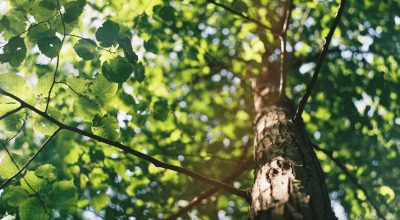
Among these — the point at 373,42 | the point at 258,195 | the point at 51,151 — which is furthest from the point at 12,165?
the point at 373,42

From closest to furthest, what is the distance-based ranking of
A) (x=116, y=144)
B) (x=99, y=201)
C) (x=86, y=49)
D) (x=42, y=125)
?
(x=116, y=144) < (x=86, y=49) < (x=42, y=125) < (x=99, y=201)

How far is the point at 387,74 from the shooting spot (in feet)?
12.2

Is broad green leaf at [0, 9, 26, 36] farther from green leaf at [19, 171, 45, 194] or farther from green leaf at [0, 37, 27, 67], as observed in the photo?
green leaf at [19, 171, 45, 194]

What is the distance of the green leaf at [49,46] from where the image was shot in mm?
1566

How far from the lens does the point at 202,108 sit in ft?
14.9

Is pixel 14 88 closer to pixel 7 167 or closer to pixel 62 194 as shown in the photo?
pixel 7 167

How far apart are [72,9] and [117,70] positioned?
356mm

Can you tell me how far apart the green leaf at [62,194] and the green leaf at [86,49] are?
611 millimetres

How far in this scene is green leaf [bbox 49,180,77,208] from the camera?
5.07 ft

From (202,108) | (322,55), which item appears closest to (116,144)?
(322,55)

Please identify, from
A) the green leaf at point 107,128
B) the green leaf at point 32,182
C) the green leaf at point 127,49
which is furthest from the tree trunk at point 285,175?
the green leaf at point 32,182

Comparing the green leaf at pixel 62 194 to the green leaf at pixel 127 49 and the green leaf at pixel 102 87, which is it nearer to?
the green leaf at pixel 102 87

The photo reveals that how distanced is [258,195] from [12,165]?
3.99ft

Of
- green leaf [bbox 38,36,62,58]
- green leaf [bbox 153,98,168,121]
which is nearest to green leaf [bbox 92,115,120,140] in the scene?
green leaf [bbox 38,36,62,58]
